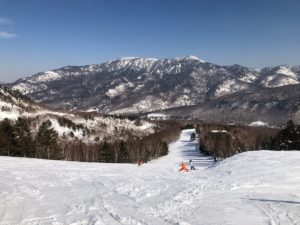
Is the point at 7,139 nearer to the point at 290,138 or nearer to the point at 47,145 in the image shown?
→ the point at 47,145

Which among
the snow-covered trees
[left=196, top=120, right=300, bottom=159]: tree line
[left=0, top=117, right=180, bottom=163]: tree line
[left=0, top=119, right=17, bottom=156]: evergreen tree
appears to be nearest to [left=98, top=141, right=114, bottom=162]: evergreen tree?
[left=0, top=117, right=180, bottom=163]: tree line

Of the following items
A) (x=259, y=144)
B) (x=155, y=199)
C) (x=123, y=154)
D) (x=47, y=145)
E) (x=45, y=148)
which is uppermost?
(x=47, y=145)

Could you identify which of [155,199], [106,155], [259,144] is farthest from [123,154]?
[155,199]

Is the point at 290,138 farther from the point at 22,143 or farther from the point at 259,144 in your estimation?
the point at 22,143

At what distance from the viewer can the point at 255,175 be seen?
86.6 feet

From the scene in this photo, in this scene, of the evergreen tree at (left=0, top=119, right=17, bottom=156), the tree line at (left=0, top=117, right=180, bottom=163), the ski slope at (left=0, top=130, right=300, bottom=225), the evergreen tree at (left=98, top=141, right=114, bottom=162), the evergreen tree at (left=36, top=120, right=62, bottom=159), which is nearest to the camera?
the ski slope at (left=0, top=130, right=300, bottom=225)

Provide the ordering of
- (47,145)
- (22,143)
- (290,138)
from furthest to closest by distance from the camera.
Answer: (290,138)
(47,145)
(22,143)

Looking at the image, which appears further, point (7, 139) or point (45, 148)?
point (45, 148)

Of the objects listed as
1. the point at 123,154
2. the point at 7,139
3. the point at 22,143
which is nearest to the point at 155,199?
the point at 22,143

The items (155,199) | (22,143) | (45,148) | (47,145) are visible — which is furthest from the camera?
(47,145)

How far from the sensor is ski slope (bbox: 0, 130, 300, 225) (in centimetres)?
1616

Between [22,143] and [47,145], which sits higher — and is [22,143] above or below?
above

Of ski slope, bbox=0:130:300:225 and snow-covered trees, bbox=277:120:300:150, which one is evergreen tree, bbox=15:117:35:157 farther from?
snow-covered trees, bbox=277:120:300:150

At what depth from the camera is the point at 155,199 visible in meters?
20.3
